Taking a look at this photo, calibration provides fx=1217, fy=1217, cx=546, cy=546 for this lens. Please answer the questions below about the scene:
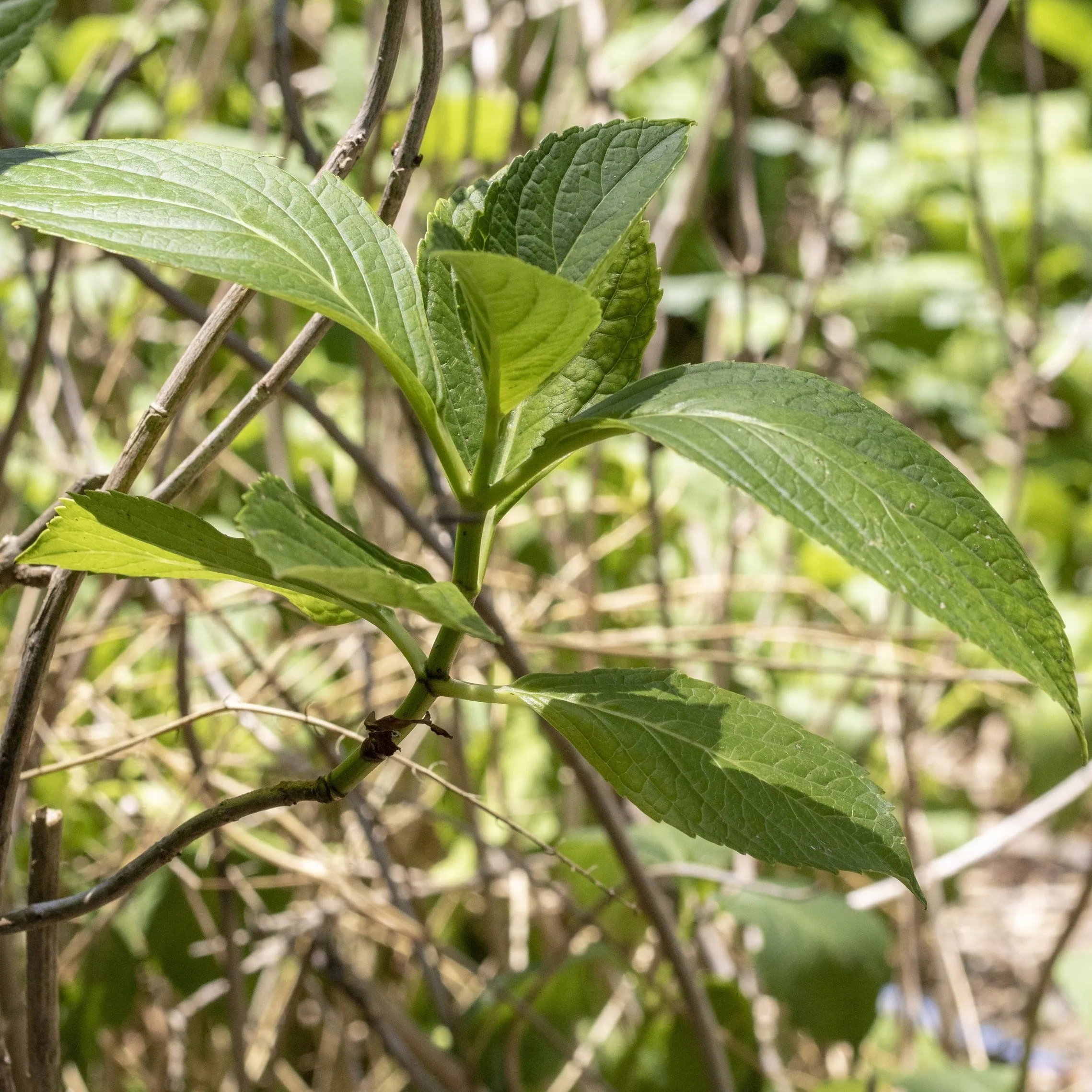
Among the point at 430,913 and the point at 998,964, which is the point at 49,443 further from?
the point at 998,964

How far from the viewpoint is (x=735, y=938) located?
79cm

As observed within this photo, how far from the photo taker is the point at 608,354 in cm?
27

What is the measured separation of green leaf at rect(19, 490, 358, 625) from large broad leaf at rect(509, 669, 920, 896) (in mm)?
51

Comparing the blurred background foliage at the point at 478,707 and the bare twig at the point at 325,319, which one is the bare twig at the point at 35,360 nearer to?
the blurred background foliage at the point at 478,707

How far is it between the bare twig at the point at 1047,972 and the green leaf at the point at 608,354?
33 centimetres

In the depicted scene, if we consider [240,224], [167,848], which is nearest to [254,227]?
[240,224]

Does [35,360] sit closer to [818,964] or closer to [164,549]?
[164,549]

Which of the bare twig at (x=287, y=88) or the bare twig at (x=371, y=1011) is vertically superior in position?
the bare twig at (x=287, y=88)

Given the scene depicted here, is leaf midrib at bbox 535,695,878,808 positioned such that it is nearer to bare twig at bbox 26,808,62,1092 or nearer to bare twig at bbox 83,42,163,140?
bare twig at bbox 26,808,62,1092

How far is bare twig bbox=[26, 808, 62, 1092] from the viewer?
0.28 metres

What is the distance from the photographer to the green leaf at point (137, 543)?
0.22 metres

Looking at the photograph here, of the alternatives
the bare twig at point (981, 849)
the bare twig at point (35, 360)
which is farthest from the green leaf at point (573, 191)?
the bare twig at point (981, 849)

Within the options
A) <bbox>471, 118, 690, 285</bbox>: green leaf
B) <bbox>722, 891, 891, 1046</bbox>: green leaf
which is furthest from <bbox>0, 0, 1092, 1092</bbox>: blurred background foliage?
<bbox>471, 118, 690, 285</bbox>: green leaf

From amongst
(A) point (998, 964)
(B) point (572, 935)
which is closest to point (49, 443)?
(B) point (572, 935)
